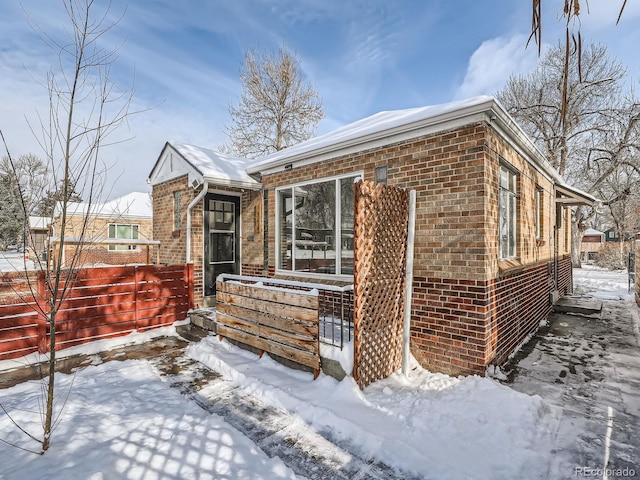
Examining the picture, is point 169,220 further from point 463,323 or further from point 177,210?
point 463,323

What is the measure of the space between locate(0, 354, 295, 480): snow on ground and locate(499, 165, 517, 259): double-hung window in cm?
450

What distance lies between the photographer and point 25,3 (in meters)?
2.64

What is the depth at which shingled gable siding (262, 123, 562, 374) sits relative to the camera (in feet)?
13.1

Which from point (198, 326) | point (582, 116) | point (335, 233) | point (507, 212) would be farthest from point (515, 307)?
point (582, 116)

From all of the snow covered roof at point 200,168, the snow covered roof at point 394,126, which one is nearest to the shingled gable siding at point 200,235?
the snow covered roof at point 200,168

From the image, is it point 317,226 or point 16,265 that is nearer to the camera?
point 317,226

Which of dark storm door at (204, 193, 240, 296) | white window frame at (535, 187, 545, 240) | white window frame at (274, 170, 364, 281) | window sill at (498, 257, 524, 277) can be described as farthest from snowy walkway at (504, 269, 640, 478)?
dark storm door at (204, 193, 240, 296)

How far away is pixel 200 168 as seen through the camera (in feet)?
23.3

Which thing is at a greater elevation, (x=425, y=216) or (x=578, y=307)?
(x=425, y=216)

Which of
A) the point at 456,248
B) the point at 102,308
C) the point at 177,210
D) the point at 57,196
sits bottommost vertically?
the point at 102,308

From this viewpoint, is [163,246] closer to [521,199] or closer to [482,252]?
[482,252]

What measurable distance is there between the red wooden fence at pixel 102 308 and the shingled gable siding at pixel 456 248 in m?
4.87

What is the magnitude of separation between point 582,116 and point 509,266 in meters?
18.3

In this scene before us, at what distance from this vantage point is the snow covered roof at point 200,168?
23.0ft
